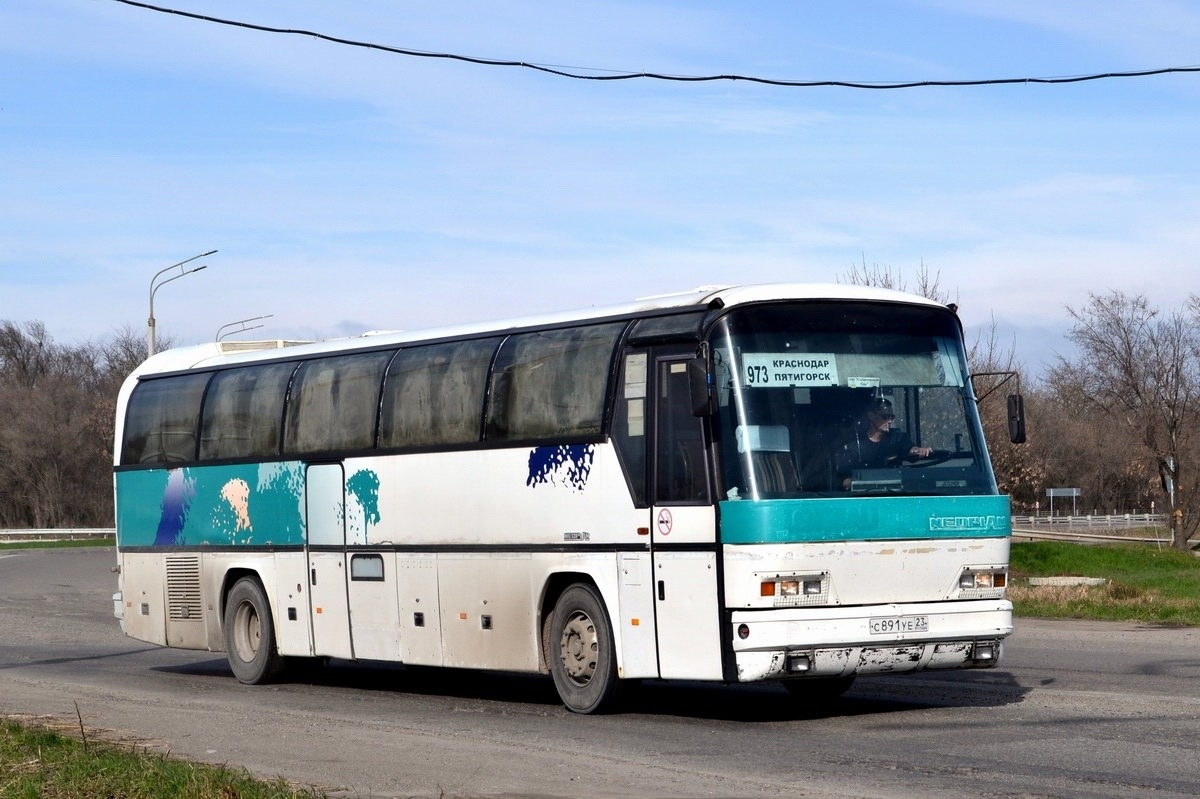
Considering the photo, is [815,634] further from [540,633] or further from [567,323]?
[567,323]

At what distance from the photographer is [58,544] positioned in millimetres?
67375

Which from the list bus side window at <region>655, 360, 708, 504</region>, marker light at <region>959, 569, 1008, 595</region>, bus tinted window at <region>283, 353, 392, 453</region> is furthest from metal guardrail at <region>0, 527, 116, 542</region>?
marker light at <region>959, 569, 1008, 595</region>

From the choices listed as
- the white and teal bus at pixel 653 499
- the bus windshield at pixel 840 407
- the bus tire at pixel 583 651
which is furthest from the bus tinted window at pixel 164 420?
the bus windshield at pixel 840 407

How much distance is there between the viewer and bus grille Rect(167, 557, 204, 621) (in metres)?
18.5

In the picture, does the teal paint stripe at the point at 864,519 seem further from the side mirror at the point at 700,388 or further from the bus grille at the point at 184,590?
the bus grille at the point at 184,590

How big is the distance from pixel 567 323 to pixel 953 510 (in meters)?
3.60

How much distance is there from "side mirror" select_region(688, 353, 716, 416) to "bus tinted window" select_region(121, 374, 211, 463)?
8.25m

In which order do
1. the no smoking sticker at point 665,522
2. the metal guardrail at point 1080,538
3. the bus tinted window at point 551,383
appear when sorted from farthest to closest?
the metal guardrail at point 1080,538 → the bus tinted window at point 551,383 → the no smoking sticker at point 665,522

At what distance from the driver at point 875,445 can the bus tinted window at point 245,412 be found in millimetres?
7180

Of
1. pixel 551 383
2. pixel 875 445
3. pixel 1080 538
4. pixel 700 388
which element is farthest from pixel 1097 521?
pixel 700 388

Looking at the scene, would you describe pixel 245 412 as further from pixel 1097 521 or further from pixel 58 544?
pixel 1097 521

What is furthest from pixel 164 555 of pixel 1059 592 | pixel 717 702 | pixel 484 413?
pixel 1059 592

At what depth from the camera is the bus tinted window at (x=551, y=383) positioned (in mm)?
13391

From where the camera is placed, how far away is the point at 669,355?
12.8 metres
